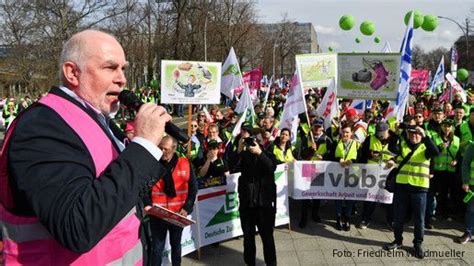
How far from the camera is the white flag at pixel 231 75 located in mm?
11930

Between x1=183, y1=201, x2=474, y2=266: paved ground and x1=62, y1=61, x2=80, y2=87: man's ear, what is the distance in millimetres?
4501

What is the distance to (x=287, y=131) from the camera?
7.04m

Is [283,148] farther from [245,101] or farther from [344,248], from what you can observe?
[245,101]

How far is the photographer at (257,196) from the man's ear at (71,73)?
11.3 feet

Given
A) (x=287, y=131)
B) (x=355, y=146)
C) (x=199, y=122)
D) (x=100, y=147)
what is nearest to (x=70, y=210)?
(x=100, y=147)

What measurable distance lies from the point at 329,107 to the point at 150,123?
7.76 meters

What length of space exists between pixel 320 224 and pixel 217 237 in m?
1.99

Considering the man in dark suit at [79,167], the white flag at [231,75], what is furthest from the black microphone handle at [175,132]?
the white flag at [231,75]

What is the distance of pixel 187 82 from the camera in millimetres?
7715

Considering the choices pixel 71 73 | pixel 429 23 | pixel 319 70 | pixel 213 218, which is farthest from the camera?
pixel 429 23

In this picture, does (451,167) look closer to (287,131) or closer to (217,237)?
(287,131)

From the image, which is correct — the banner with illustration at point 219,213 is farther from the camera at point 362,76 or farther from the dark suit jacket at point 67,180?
the dark suit jacket at point 67,180

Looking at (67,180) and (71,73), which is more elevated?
(71,73)

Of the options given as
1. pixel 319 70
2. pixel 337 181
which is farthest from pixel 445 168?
pixel 319 70
